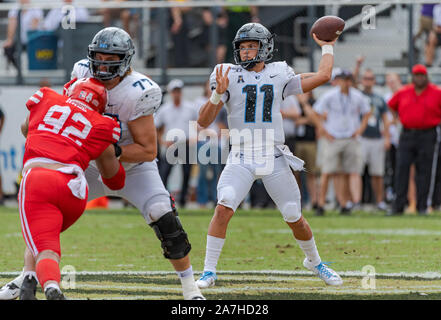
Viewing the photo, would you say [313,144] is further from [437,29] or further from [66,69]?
[66,69]

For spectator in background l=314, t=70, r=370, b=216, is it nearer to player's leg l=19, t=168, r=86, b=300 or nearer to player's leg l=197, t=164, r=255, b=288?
player's leg l=197, t=164, r=255, b=288

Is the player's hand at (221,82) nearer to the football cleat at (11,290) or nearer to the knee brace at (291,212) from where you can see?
the knee brace at (291,212)

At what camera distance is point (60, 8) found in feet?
44.9

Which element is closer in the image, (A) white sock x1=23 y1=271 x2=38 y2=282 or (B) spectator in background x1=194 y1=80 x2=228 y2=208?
(A) white sock x1=23 y1=271 x2=38 y2=282

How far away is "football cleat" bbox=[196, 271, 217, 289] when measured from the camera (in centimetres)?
580

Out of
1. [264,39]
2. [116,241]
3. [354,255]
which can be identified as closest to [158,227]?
A: [264,39]

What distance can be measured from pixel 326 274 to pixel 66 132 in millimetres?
2207

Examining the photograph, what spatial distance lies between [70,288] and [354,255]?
275 centimetres

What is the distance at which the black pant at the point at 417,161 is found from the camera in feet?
38.2

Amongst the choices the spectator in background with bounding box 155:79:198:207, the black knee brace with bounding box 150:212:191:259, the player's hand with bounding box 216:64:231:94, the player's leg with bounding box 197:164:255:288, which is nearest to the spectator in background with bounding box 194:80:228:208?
the spectator in background with bounding box 155:79:198:207

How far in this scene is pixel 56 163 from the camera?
465 centimetres

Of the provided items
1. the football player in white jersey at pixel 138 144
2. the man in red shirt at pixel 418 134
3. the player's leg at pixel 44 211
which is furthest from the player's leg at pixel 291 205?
the man in red shirt at pixel 418 134

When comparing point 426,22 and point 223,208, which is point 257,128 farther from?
point 426,22

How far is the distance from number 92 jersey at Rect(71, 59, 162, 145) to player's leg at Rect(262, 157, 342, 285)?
1.27m
